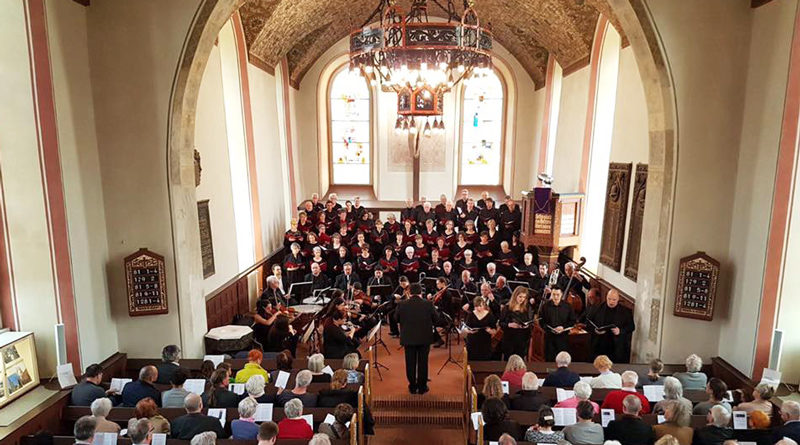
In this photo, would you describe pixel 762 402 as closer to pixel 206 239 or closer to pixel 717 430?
pixel 717 430

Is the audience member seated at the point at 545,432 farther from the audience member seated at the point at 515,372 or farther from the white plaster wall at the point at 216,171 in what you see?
the white plaster wall at the point at 216,171

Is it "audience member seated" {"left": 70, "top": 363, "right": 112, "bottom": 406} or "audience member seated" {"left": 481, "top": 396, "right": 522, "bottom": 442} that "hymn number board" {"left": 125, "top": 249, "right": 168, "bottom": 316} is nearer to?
"audience member seated" {"left": 70, "top": 363, "right": 112, "bottom": 406}

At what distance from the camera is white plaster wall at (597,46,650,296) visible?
9.06m

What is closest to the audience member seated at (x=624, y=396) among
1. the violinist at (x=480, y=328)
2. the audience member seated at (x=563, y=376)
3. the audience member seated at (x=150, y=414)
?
the audience member seated at (x=563, y=376)

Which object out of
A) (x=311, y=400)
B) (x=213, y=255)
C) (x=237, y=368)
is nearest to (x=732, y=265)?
(x=311, y=400)

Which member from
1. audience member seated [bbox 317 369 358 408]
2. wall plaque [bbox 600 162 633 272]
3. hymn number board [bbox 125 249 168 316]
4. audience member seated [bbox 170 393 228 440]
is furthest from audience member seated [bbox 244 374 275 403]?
wall plaque [bbox 600 162 633 272]

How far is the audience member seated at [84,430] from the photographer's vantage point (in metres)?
4.55

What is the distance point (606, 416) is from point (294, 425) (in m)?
2.96

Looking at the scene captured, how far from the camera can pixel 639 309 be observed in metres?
7.82

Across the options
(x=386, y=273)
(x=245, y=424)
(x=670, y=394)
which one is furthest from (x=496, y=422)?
(x=386, y=273)

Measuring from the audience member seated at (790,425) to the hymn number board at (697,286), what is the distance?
240 centimetres

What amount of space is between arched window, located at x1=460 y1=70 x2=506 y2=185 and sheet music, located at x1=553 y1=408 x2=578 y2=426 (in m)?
12.3

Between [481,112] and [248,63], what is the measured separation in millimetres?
7786

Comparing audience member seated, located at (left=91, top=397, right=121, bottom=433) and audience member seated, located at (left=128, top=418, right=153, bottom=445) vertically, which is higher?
audience member seated, located at (left=128, top=418, right=153, bottom=445)
